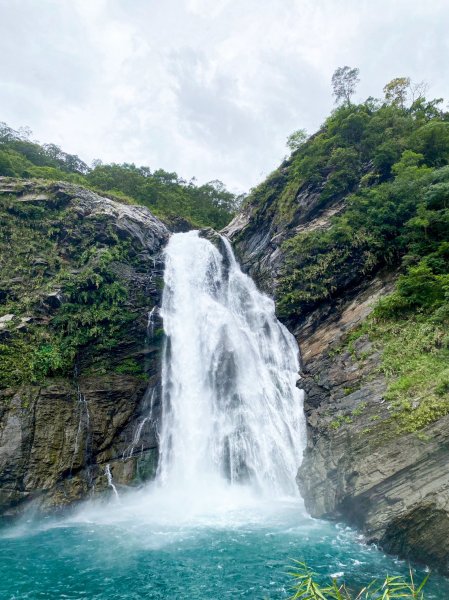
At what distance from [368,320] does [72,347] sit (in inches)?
532

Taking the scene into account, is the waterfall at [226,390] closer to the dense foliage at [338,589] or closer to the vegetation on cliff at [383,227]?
the vegetation on cliff at [383,227]

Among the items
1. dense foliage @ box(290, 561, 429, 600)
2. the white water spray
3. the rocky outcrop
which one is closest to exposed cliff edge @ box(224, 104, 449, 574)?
the rocky outcrop

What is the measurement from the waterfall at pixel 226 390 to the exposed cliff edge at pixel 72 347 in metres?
1.19

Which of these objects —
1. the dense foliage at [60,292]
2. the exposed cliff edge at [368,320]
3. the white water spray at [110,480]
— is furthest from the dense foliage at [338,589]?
the dense foliage at [60,292]

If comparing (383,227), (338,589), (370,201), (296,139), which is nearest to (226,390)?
(383,227)

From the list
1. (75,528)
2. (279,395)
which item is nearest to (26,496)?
(75,528)

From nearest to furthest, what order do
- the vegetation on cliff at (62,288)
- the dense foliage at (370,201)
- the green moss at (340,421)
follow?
1. the green moss at (340,421)
2. the vegetation on cliff at (62,288)
3. the dense foliage at (370,201)

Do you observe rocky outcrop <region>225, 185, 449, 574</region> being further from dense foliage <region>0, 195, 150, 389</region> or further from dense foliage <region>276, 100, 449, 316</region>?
dense foliage <region>0, 195, 150, 389</region>

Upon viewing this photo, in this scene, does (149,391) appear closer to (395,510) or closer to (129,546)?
(129,546)

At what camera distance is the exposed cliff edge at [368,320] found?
32.5ft

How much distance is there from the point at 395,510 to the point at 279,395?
8.29 m

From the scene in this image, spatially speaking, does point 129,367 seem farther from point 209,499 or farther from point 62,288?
point 209,499

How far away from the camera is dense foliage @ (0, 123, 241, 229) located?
3762 cm

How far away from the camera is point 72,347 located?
17.9 m
